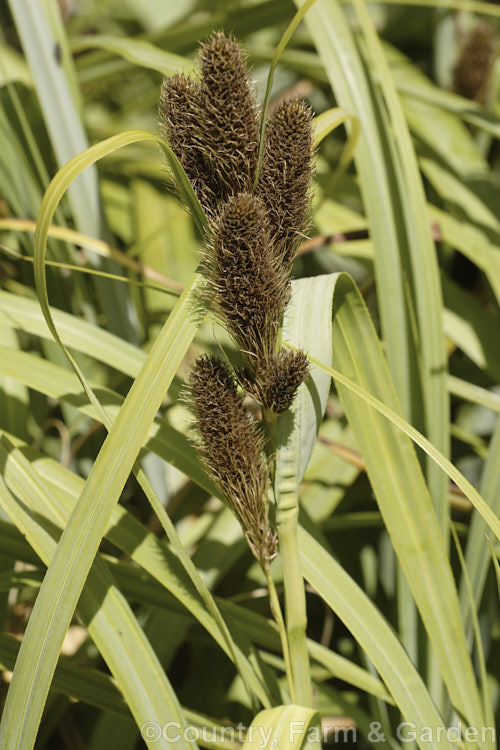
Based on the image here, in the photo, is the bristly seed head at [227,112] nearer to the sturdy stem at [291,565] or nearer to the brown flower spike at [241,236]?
the brown flower spike at [241,236]

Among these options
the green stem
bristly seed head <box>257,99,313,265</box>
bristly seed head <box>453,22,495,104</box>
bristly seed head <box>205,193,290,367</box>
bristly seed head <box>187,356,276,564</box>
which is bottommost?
the green stem

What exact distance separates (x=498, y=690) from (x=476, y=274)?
693 mm

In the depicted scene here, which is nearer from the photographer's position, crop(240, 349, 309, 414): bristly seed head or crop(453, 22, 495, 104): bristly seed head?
crop(240, 349, 309, 414): bristly seed head

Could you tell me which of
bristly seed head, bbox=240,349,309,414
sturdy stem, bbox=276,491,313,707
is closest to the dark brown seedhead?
bristly seed head, bbox=240,349,309,414

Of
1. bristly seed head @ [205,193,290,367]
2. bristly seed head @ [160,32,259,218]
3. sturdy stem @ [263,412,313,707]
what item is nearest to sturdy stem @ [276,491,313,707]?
sturdy stem @ [263,412,313,707]

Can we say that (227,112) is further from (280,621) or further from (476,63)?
(476,63)

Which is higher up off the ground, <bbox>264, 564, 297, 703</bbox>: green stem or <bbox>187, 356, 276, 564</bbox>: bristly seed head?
<bbox>187, 356, 276, 564</bbox>: bristly seed head

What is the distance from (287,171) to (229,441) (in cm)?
19

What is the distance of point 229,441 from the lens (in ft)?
1.44

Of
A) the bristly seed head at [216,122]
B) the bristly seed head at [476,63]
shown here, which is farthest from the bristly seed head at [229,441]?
the bristly seed head at [476,63]

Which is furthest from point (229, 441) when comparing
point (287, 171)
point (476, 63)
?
point (476, 63)

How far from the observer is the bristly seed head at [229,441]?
1.44ft

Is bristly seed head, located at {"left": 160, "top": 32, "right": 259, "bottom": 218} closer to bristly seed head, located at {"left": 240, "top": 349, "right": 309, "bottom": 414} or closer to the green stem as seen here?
bristly seed head, located at {"left": 240, "top": 349, "right": 309, "bottom": 414}

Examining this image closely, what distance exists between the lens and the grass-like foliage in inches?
16.5
